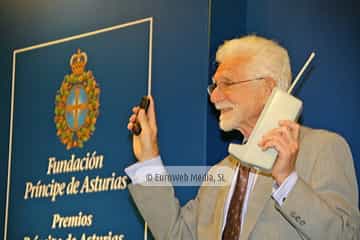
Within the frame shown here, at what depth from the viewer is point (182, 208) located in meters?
3.10

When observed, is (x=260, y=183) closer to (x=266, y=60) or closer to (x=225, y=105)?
(x=225, y=105)

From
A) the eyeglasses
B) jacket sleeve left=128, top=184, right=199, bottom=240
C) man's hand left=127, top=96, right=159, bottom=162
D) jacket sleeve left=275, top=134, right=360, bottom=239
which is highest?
the eyeglasses

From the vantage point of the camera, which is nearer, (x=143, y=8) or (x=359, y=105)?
(x=359, y=105)

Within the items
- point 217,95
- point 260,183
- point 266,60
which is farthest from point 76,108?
point 260,183

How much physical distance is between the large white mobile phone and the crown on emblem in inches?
59.4

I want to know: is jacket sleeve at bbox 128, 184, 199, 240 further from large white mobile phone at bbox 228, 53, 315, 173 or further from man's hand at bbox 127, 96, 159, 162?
large white mobile phone at bbox 228, 53, 315, 173

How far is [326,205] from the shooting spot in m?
2.44

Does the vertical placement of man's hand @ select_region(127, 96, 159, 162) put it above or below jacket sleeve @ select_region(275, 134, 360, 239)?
above

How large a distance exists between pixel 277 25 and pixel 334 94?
418 mm

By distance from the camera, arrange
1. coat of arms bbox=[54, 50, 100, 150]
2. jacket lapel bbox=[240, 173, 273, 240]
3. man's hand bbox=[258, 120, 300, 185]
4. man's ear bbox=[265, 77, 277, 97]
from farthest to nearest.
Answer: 1. coat of arms bbox=[54, 50, 100, 150]
2. man's ear bbox=[265, 77, 277, 97]
3. jacket lapel bbox=[240, 173, 273, 240]
4. man's hand bbox=[258, 120, 300, 185]

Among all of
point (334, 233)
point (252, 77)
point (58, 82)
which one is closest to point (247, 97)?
point (252, 77)

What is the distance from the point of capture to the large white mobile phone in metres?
2.45

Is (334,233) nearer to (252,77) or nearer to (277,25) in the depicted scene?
(252,77)

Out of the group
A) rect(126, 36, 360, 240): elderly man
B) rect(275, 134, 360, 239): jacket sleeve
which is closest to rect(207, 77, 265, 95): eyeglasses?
rect(126, 36, 360, 240): elderly man
